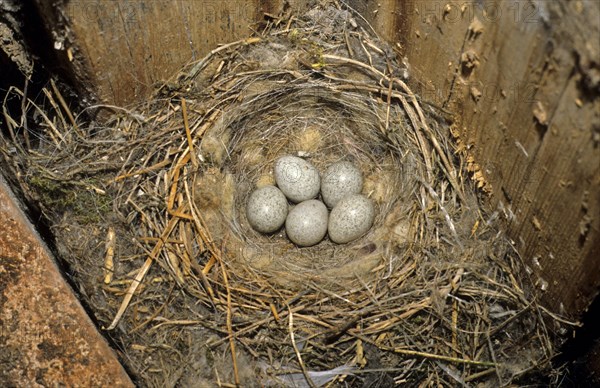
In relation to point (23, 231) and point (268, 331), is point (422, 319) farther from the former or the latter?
point (23, 231)

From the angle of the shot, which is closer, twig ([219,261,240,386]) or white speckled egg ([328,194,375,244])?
twig ([219,261,240,386])

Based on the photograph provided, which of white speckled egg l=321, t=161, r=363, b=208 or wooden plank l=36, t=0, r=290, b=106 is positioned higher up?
wooden plank l=36, t=0, r=290, b=106

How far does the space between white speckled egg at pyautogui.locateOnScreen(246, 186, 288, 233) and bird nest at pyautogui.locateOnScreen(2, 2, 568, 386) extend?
72mm

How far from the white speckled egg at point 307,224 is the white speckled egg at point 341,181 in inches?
3.2

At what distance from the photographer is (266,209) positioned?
2.81 m

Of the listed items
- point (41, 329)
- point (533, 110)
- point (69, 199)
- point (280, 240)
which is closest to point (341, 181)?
point (280, 240)

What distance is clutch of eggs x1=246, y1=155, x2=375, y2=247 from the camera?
2.76 meters

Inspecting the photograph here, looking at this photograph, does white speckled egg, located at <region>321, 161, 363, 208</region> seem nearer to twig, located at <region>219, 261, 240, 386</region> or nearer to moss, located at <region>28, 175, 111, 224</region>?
twig, located at <region>219, 261, 240, 386</region>

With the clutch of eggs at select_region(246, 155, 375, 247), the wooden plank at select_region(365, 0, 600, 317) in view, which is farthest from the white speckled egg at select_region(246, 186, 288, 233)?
the wooden plank at select_region(365, 0, 600, 317)

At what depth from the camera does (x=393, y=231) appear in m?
2.56

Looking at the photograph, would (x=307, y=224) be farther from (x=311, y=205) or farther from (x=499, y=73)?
(x=499, y=73)

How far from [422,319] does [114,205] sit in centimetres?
127

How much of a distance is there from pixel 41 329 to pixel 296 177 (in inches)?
52.9

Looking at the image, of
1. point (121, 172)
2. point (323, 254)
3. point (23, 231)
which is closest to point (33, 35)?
point (121, 172)
